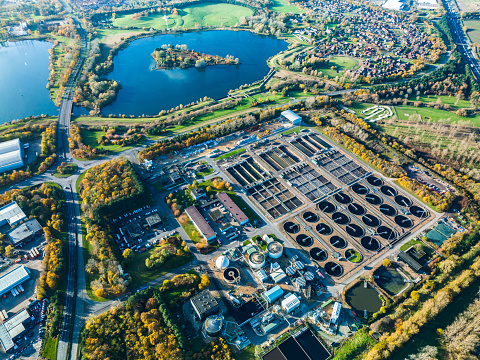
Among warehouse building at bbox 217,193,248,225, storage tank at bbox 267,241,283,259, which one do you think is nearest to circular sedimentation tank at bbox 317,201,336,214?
storage tank at bbox 267,241,283,259

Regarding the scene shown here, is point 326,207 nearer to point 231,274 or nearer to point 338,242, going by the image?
point 338,242

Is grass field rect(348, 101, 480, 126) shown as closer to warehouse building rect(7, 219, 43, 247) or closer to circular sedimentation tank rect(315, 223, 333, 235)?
circular sedimentation tank rect(315, 223, 333, 235)

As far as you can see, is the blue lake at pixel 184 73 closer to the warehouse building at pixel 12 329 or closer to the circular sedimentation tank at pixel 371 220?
the warehouse building at pixel 12 329

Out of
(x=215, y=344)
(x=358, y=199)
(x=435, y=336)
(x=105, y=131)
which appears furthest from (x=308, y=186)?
(x=105, y=131)

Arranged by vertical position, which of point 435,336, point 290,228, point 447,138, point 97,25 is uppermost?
point 97,25

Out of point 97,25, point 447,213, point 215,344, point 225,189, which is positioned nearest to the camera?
point 215,344

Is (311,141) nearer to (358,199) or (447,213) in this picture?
(358,199)

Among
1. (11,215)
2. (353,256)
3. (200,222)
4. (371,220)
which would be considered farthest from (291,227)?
(11,215)
